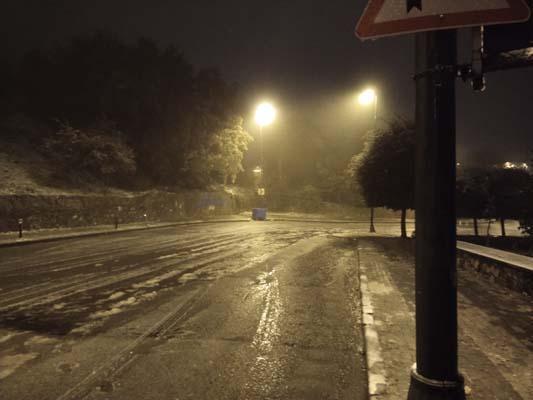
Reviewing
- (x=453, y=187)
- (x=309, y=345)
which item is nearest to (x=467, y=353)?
(x=309, y=345)

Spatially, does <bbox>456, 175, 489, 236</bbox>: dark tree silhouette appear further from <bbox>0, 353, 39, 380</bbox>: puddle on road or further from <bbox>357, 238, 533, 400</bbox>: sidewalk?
<bbox>0, 353, 39, 380</bbox>: puddle on road

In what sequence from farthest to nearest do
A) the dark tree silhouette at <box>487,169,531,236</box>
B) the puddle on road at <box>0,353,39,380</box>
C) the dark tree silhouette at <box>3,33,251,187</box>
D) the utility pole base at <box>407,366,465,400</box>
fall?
1. the dark tree silhouette at <box>3,33,251,187</box>
2. the dark tree silhouette at <box>487,169,531,236</box>
3. the puddle on road at <box>0,353,39,380</box>
4. the utility pole base at <box>407,366,465,400</box>

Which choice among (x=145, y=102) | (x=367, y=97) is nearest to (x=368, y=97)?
(x=367, y=97)

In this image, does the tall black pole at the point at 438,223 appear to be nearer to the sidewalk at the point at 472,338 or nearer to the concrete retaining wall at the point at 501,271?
the sidewalk at the point at 472,338

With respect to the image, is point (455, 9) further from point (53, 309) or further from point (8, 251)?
point (8, 251)

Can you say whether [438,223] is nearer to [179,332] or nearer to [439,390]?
[439,390]

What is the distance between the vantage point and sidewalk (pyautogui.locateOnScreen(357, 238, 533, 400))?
11.4 feet

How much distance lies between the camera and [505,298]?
6.62 metres

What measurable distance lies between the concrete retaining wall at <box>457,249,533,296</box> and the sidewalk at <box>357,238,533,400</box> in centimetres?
17

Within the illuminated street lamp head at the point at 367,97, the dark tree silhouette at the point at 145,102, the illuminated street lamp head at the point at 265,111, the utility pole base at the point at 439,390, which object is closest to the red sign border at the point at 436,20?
the utility pole base at the point at 439,390

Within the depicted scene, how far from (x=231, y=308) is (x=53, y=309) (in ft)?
9.79

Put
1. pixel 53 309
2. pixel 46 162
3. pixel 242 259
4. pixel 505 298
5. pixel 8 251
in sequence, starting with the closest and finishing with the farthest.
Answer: pixel 53 309 → pixel 505 298 → pixel 242 259 → pixel 8 251 → pixel 46 162

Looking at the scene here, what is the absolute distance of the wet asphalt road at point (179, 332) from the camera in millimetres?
3652

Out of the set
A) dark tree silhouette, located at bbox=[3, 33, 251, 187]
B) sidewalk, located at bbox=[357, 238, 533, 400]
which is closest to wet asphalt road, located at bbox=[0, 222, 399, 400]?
sidewalk, located at bbox=[357, 238, 533, 400]
